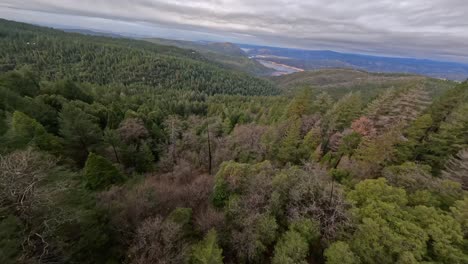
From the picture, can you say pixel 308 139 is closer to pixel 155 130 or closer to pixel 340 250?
pixel 340 250

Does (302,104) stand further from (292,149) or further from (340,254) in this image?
(340,254)

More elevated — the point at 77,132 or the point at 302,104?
the point at 302,104

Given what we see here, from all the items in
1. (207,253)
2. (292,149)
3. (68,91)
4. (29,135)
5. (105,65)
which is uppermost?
(29,135)

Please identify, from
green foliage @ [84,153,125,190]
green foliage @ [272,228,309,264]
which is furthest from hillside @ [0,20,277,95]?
green foliage @ [272,228,309,264]

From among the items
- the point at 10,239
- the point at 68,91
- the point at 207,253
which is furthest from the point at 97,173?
the point at 68,91

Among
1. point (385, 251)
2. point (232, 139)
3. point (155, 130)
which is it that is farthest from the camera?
point (155, 130)

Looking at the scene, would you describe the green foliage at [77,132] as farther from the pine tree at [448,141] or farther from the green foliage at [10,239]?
the pine tree at [448,141]

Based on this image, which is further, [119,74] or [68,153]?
[119,74]

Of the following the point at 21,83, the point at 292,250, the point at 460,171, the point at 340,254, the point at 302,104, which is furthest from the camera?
the point at 21,83

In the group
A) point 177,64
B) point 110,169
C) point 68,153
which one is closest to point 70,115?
point 68,153
